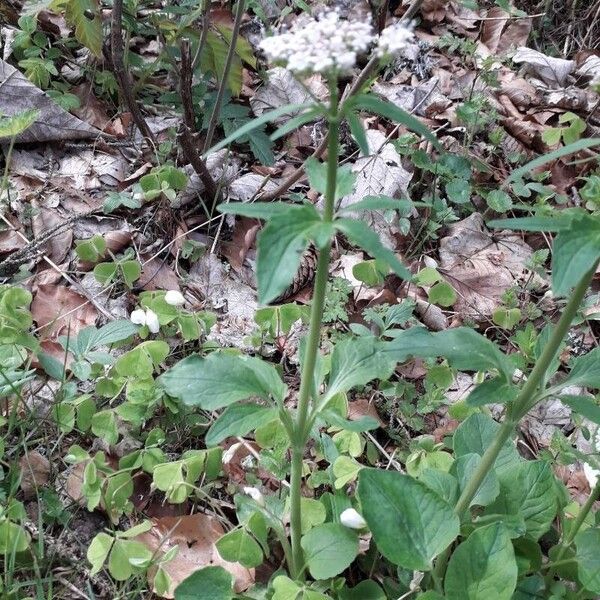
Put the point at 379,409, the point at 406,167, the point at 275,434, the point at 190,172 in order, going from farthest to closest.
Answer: the point at 406,167
the point at 190,172
the point at 379,409
the point at 275,434

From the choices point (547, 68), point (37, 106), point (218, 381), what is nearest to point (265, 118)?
point (218, 381)

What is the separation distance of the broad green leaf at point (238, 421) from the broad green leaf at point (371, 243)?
470 millimetres

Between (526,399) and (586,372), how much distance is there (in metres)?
0.17

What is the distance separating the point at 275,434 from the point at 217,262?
1.07 m

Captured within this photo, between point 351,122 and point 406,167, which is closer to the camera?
point 351,122

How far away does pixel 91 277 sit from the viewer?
2.51 metres

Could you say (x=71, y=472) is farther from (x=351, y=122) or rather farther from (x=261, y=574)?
(x=351, y=122)

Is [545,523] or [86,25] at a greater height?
[86,25]

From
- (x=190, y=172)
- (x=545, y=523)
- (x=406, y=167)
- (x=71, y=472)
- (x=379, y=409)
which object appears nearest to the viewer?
(x=545, y=523)

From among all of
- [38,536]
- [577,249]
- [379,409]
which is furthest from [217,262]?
[577,249]

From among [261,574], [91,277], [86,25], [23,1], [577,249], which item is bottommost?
[261,574]

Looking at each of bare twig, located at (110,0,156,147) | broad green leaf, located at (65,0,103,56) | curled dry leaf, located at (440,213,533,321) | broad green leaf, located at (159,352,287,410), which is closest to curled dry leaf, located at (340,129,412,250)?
curled dry leaf, located at (440,213,533,321)

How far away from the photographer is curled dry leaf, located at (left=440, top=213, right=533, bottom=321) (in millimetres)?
2750

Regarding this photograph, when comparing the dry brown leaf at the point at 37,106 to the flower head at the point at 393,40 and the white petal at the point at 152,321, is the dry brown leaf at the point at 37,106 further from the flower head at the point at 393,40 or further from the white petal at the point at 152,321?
the flower head at the point at 393,40
